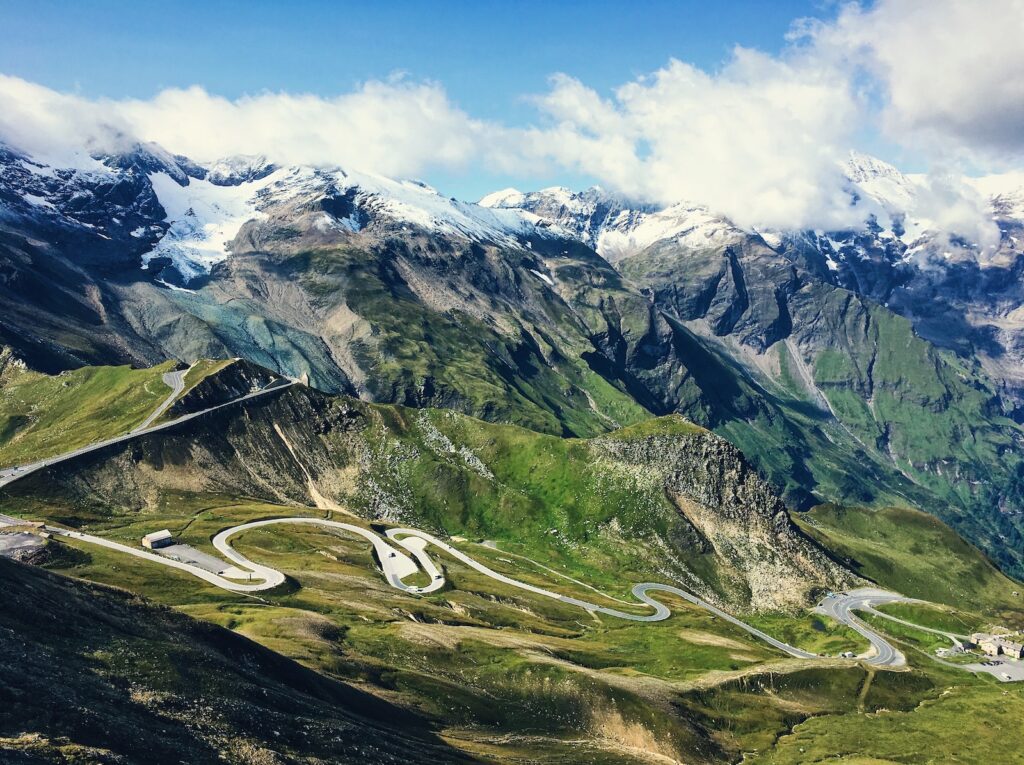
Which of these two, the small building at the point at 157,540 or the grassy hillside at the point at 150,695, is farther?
the small building at the point at 157,540

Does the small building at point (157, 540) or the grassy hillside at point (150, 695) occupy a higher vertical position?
the grassy hillside at point (150, 695)

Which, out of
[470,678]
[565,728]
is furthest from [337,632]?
[565,728]

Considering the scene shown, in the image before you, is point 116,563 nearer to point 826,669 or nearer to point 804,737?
point 804,737

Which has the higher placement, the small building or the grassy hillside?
the grassy hillside

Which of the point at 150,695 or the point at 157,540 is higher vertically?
the point at 150,695

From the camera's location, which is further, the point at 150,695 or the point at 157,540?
the point at 157,540
